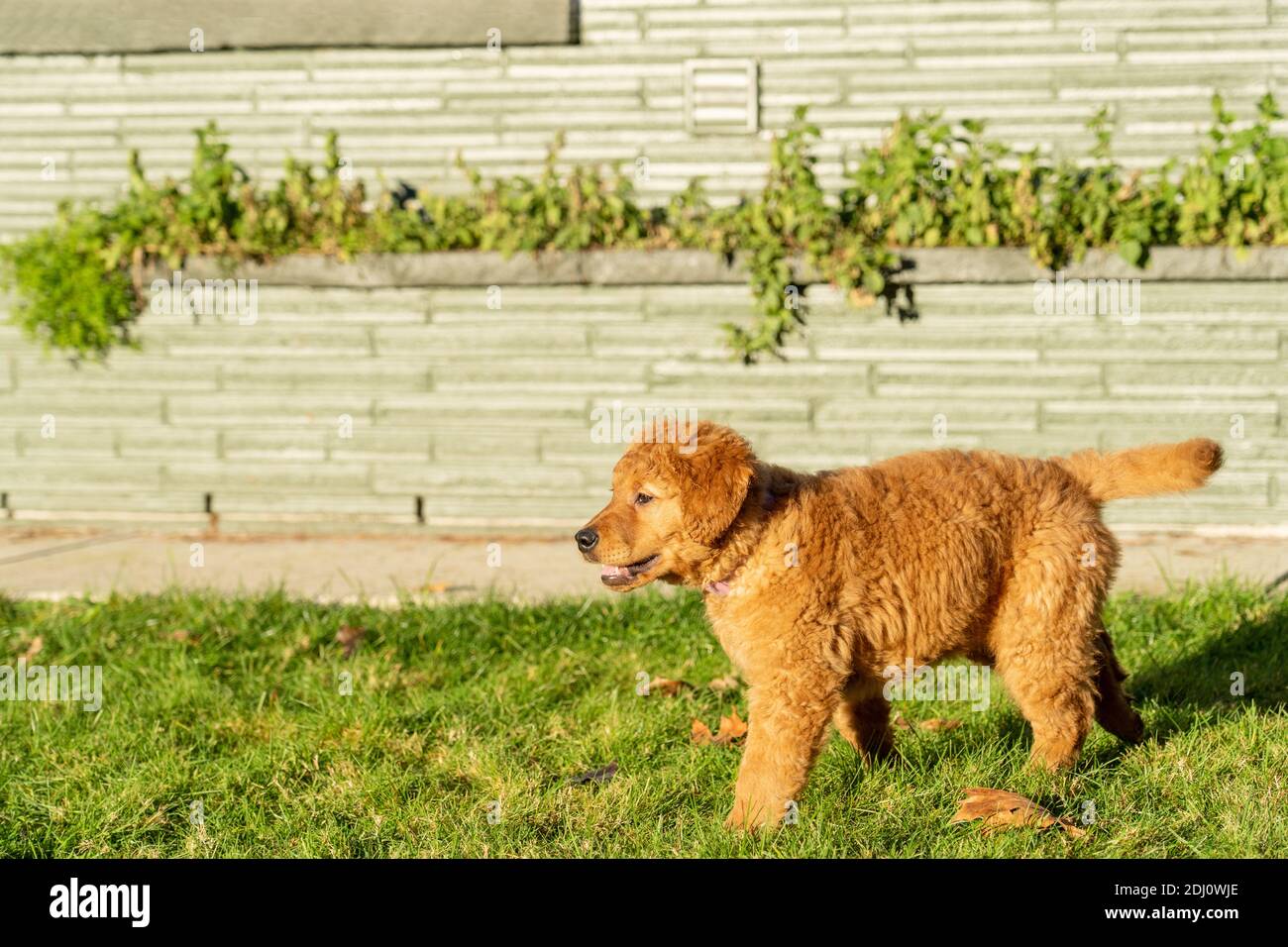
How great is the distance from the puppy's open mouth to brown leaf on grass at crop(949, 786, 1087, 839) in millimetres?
1163

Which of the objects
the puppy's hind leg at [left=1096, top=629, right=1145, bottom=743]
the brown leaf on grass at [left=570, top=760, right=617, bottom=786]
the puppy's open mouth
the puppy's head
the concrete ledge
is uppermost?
the concrete ledge

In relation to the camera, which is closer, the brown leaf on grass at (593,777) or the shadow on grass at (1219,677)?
the brown leaf on grass at (593,777)

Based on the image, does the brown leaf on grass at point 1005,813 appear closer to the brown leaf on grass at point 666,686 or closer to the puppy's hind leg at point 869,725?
the puppy's hind leg at point 869,725

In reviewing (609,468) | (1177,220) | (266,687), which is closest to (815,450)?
(609,468)

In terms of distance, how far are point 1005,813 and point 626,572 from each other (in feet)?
4.30

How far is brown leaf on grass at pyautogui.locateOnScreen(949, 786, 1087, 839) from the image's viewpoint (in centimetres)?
372

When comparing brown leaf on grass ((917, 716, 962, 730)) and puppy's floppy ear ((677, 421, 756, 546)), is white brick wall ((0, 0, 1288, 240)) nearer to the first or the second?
brown leaf on grass ((917, 716, 962, 730))

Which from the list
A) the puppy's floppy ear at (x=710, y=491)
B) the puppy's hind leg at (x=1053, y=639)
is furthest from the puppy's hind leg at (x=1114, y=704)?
the puppy's floppy ear at (x=710, y=491)

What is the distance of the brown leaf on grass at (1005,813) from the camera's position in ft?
12.2

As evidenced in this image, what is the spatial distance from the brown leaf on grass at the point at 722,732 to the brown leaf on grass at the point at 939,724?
0.64 metres

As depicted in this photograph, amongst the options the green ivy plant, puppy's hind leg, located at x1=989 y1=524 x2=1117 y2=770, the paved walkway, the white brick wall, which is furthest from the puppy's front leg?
the white brick wall

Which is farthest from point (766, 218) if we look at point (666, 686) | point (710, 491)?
point (710, 491)
